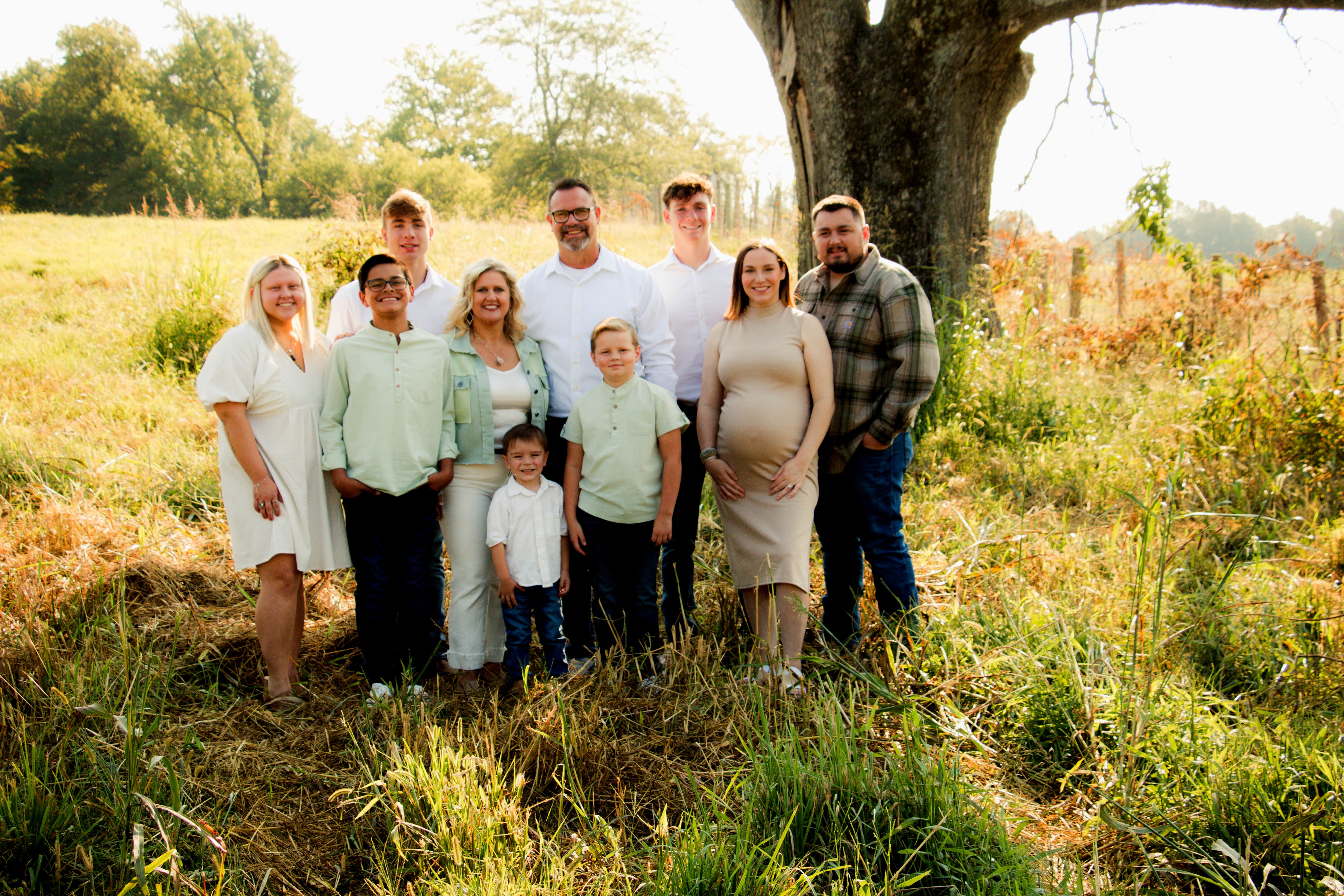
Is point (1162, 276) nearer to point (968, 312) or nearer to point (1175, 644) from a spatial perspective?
point (968, 312)

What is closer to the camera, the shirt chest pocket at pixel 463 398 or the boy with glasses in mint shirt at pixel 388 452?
the boy with glasses in mint shirt at pixel 388 452

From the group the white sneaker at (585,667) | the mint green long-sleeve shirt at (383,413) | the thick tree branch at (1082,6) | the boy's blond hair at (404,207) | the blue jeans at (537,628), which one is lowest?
the white sneaker at (585,667)

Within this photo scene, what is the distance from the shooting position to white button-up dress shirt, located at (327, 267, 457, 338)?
384 cm

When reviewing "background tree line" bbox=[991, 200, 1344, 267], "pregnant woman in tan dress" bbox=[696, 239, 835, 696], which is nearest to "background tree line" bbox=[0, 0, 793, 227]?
"background tree line" bbox=[991, 200, 1344, 267]

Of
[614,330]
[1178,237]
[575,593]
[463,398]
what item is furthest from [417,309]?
[1178,237]

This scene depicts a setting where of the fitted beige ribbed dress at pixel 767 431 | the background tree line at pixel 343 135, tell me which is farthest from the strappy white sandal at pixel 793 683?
the background tree line at pixel 343 135

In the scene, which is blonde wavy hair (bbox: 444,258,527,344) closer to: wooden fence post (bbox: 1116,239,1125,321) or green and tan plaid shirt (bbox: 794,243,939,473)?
green and tan plaid shirt (bbox: 794,243,939,473)

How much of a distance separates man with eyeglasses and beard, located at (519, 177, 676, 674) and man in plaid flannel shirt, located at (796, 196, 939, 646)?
718mm

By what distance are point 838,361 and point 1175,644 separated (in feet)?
6.37

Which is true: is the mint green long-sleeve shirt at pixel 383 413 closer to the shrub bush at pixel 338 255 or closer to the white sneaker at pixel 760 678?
the white sneaker at pixel 760 678

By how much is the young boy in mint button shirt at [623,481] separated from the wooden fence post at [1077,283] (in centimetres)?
823

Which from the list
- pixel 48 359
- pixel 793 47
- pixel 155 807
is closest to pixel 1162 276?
pixel 793 47

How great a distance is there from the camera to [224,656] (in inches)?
147

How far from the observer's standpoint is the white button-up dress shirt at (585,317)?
3.71m
